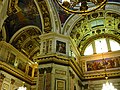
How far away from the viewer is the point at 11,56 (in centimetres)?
1316

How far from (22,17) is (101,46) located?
6.54 metres

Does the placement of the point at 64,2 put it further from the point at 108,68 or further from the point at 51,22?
the point at 108,68

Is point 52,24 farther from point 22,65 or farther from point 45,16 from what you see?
point 22,65

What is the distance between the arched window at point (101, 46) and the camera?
14.0m

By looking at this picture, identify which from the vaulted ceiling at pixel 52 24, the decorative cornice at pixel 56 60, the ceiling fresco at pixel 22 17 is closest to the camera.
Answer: the decorative cornice at pixel 56 60

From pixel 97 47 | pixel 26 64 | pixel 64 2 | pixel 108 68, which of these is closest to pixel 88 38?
pixel 97 47

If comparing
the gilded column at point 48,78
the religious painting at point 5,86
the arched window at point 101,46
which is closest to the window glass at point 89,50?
the arched window at point 101,46

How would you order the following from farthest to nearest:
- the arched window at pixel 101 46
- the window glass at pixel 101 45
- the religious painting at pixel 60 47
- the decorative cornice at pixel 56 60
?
the window glass at pixel 101 45 < the arched window at pixel 101 46 < the religious painting at pixel 60 47 < the decorative cornice at pixel 56 60

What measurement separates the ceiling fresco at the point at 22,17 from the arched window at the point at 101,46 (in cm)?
463

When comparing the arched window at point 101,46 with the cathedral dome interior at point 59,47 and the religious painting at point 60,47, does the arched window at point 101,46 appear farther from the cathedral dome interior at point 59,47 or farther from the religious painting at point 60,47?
the religious painting at point 60,47

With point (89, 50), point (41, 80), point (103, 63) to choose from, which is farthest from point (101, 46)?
point (41, 80)

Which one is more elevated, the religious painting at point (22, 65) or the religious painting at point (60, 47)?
the religious painting at point (60, 47)

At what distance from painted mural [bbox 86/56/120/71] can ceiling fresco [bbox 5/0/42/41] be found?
15.8ft

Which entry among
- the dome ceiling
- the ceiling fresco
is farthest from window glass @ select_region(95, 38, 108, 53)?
the ceiling fresco
